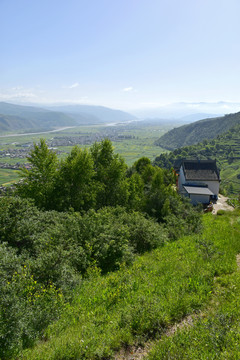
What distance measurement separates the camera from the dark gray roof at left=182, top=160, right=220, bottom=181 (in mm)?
39469

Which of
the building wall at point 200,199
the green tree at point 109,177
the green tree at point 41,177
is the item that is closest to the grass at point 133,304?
the green tree at point 41,177

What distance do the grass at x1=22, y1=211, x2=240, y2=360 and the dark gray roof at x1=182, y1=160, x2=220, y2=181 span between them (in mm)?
31505

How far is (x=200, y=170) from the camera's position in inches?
1599

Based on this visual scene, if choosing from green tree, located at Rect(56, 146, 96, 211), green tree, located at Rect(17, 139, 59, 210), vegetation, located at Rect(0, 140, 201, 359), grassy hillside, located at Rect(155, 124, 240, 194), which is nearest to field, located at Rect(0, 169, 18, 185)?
green tree, located at Rect(17, 139, 59, 210)

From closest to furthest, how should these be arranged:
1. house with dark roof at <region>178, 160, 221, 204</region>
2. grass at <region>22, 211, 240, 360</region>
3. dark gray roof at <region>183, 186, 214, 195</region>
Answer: grass at <region>22, 211, 240, 360</region>
dark gray roof at <region>183, 186, 214, 195</region>
house with dark roof at <region>178, 160, 221, 204</region>

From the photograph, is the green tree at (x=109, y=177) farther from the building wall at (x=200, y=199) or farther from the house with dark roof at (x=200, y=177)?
the house with dark roof at (x=200, y=177)

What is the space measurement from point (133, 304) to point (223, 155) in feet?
381

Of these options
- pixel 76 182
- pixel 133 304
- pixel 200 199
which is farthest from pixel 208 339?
pixel 200 199

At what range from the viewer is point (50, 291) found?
611cm

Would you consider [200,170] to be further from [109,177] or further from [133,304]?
[133,304]

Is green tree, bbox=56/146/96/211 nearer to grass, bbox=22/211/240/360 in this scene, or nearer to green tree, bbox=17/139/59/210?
green tree, bbox=17/139/59/210

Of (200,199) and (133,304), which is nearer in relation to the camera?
(133,304)

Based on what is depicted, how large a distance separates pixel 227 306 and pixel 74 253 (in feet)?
18.9

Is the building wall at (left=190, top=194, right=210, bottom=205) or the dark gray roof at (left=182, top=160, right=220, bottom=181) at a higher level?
the dark gray roof at (left=182, top=160, right=220, bottom=181)
